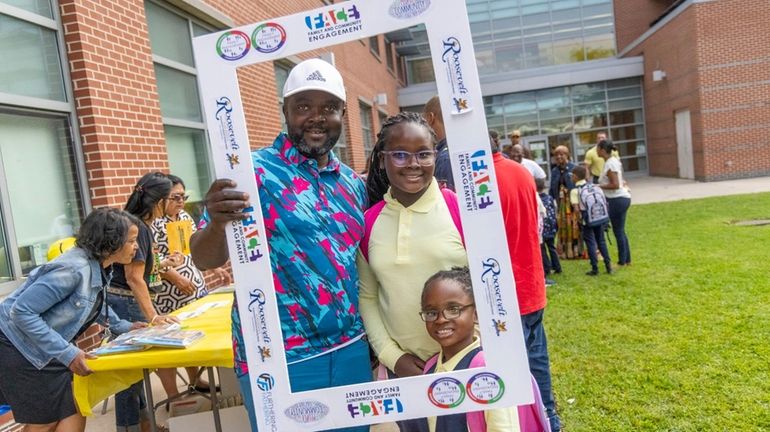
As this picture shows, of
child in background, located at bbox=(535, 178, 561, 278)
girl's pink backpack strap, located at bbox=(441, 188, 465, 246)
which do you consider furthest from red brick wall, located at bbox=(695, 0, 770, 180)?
girl's pink backpack strap, located at bbox=(441, 188, 465, 246)

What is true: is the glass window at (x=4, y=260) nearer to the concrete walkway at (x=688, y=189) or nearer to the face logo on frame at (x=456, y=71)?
the face logo on frame at (x=456, y=71)

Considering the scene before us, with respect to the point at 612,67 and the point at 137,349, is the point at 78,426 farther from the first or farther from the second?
the point at 612,67

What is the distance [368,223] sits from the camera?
1.90 metres

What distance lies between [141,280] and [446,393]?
2567mm

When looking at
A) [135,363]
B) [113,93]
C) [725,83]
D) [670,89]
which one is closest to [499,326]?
[135,363]

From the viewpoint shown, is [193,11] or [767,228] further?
[767,228]

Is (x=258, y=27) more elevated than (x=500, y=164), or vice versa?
(x=258, y=27)

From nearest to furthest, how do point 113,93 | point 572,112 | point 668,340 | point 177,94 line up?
point 668,340, point 113,93, point 177,94, point 572,112

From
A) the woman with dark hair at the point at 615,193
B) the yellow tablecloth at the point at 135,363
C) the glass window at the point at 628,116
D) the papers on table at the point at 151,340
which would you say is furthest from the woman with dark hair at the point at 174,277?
the glass window at the point at 628,116

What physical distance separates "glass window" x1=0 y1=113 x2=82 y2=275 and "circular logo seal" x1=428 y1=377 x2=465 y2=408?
354 cm

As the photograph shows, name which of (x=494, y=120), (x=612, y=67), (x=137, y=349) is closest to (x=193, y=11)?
(x=137, y=349)

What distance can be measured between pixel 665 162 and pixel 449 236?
861 inches

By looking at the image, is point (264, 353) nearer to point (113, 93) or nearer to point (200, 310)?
point (200, 310)

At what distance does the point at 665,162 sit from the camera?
20969mm
